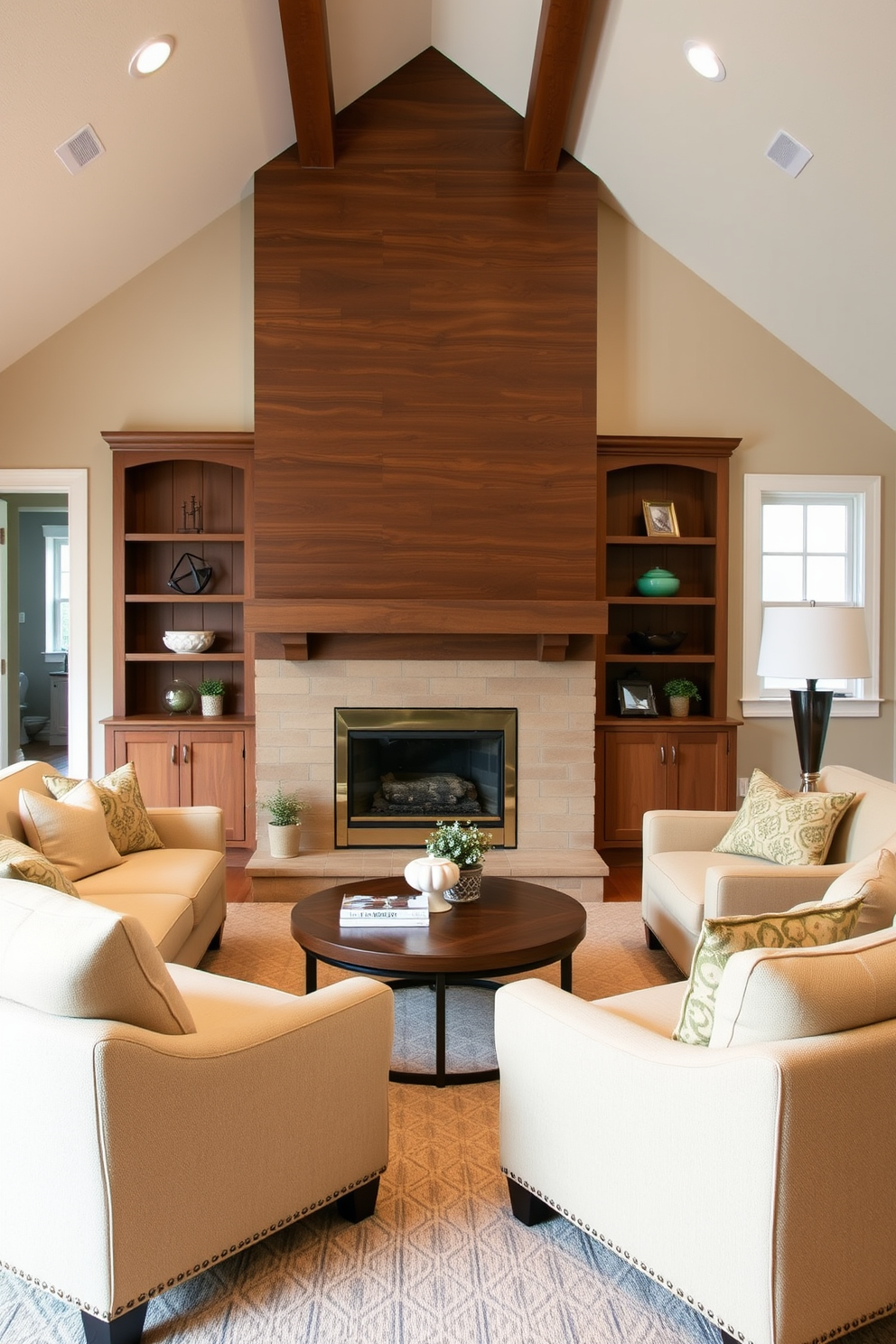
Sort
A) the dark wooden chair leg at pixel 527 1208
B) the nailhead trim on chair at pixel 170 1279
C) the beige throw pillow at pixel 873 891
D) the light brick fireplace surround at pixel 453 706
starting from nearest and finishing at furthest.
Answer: the nailhead trim on chair at pixel 170 1279 < the dark wooden chair leg at pixel 527 1208 < the beige throw pillow at pixel 873 891 < the light brick fireplace surround at pixel 453 706

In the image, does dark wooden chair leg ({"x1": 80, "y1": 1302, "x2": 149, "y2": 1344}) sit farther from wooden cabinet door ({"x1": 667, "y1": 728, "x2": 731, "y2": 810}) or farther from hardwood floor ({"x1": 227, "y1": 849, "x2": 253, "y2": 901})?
wooden cabinet door ({"x1": 667, "y1": 728, "x2": 731, "y2": 810})

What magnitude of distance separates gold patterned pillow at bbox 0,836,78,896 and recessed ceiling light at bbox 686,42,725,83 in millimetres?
3671

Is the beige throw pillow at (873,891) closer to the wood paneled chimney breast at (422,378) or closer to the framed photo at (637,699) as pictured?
the wood paneled chimney breast at (422,378)

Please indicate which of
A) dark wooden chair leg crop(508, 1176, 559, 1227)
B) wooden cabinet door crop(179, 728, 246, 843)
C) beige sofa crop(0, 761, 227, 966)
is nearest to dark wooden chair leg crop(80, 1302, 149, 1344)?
dark wooden chair leg crop(508, 1176, 559, 1227)

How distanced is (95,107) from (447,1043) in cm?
369

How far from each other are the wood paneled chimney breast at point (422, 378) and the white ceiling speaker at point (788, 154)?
990mm

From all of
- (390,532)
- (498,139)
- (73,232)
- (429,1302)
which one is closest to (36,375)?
(73,232)

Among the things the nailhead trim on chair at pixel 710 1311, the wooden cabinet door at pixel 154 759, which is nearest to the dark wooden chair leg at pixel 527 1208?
the nailhead trim on chair at pixel 710 1311

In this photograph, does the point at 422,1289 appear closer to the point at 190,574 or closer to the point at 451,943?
the point at 451,943

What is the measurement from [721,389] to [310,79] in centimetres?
267

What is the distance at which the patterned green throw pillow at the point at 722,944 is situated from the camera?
5.90 feet

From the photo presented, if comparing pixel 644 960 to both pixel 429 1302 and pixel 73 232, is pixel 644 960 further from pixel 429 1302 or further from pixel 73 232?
pixel 73 232

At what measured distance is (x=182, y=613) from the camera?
18.3 feet

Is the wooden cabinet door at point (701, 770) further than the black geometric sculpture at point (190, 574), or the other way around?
the black geometric sculpture at point (190, 574)
